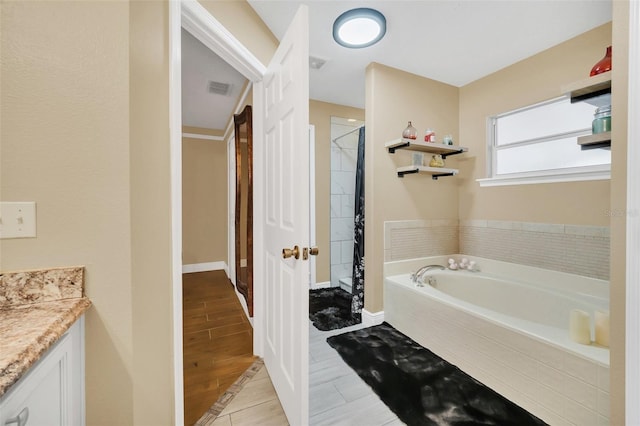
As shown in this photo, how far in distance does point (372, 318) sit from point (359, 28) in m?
2.44

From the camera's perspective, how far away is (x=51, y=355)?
654 mm

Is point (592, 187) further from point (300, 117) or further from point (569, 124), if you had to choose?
point (300, 117)

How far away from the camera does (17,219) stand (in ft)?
2.44

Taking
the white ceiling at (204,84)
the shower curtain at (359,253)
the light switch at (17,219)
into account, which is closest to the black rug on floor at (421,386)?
the shower curtain at (359,253)

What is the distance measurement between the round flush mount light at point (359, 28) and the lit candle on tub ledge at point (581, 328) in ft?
7.05

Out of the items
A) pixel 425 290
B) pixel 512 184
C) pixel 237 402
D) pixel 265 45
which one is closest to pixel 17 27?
pixel 265 45

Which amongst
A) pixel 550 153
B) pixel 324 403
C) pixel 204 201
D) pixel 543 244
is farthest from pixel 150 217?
pixel 204 201

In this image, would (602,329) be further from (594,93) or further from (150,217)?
(150,217)

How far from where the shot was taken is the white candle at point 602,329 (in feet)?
4.24

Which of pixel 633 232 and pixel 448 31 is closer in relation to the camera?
pixel 633 232

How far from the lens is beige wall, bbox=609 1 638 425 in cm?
97

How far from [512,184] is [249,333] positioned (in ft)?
9.20

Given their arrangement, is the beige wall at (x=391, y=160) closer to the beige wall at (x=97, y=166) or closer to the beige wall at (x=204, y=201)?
the beige wall at (x=97, y=166)

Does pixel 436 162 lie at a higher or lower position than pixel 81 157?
higher
